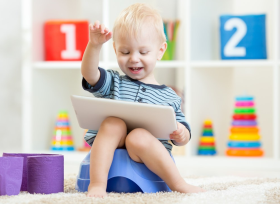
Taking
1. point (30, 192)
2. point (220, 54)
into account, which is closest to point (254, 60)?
point (220, 54)

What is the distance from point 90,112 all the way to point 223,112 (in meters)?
1.46

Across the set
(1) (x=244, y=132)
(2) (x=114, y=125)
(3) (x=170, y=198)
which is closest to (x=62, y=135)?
(1) (x=244, y=132)

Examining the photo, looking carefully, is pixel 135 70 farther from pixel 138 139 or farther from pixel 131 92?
pixel 138 139

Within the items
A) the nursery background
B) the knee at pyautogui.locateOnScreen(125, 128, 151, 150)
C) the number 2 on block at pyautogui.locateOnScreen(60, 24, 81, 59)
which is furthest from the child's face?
the number 2 on block at pyautogui.locateOnScreen(60, 24, 81, 59)

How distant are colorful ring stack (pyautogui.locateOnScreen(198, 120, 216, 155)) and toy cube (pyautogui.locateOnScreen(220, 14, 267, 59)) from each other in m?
0.39

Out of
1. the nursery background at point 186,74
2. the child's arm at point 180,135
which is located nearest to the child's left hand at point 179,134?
the child's arm at point 180,135

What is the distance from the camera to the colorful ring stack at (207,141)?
2.23m

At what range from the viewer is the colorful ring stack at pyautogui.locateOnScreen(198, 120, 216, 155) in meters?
2.23

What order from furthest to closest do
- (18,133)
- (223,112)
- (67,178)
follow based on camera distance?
(18,133), (223,112), (67,178)

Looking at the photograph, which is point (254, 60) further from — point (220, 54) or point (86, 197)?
point (86, 197)

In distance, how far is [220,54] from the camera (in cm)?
222

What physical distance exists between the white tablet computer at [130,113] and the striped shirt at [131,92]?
98 millimetres

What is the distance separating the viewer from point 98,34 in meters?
1.06

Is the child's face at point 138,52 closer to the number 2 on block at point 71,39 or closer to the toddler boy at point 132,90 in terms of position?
the toddler boy at point 132,90
